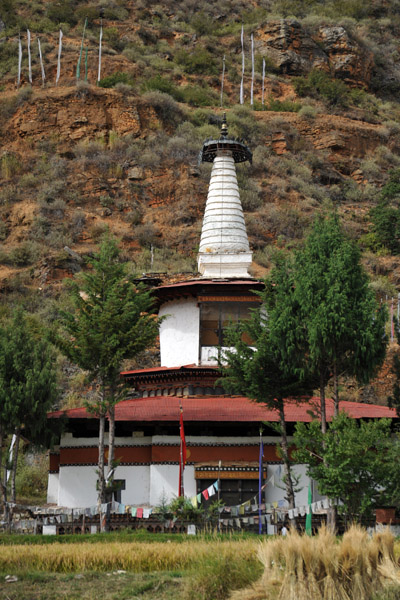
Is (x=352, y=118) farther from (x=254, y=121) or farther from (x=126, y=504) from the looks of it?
(x=126, y=504)

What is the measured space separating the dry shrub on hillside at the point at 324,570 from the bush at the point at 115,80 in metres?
61.2

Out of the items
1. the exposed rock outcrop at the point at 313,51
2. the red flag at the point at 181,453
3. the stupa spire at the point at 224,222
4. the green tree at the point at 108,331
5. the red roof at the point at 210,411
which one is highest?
the exposed rock outcrop at the point at 313,51

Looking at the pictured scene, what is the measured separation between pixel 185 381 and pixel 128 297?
17.3 feet

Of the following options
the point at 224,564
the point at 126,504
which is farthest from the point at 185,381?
the point at 224,564

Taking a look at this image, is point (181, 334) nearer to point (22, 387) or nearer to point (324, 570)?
point (22, 387)

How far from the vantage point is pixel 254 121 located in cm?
7125

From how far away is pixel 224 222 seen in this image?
33844mm

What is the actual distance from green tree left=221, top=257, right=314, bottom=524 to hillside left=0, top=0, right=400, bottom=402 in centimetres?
1476

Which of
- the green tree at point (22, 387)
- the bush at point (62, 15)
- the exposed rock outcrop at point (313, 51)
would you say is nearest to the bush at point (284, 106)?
the exposed rock outcrop at point (313, 51)

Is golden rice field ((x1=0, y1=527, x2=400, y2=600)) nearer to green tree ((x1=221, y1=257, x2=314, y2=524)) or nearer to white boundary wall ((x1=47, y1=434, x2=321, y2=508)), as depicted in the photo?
green tree ((x1=221, y1=257, x2=314, y2=524))

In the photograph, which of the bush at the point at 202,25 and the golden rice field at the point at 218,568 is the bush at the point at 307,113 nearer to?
the bush at the point at 202,25

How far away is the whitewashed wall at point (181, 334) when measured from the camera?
28.2 meters

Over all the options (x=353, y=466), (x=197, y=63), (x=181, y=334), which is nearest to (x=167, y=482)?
(x=181, y=334)

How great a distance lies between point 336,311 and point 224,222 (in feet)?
48.1
